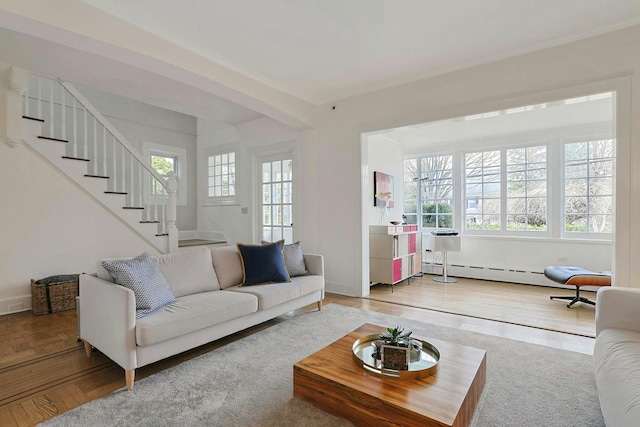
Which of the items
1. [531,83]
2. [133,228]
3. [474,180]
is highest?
[531,83]

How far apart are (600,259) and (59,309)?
7264 millimetres

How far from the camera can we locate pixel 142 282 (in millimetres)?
2324

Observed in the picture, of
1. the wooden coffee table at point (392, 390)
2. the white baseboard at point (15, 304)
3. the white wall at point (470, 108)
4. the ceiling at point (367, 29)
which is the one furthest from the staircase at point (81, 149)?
the wooden coffee table at point (392, 390)

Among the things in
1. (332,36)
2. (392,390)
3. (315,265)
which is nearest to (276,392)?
(392,390)

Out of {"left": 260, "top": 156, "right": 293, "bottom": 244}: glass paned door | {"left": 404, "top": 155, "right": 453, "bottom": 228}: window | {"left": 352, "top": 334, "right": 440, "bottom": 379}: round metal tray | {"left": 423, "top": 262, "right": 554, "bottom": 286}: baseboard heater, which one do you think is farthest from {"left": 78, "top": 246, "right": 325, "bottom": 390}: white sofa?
{"left": 404, "top": 155, "right": 453, "bottom": 228}: window

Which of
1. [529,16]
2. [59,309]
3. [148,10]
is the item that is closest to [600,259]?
[529,16]

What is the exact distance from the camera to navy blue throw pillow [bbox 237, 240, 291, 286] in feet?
10.8

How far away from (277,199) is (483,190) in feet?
12.1

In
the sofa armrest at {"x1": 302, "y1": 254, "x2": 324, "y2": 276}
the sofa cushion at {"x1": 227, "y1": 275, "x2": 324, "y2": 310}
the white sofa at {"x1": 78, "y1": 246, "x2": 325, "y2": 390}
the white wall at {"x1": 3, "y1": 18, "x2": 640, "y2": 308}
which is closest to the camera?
the white sofa at {"x1": 78, "y1": 246, "x2": 325, "y2": 390}

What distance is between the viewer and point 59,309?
3.67 metres

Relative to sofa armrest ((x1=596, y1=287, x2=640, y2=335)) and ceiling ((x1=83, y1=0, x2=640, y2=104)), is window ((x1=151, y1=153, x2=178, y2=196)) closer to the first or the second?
ceiling ((x1=83, y1=0, x2=640, y2=104))

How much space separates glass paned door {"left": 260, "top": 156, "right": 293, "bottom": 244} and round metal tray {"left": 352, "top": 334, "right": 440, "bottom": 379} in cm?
324

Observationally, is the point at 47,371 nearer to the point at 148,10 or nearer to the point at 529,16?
the point at 148,10

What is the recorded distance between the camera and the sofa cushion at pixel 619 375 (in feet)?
4.19
